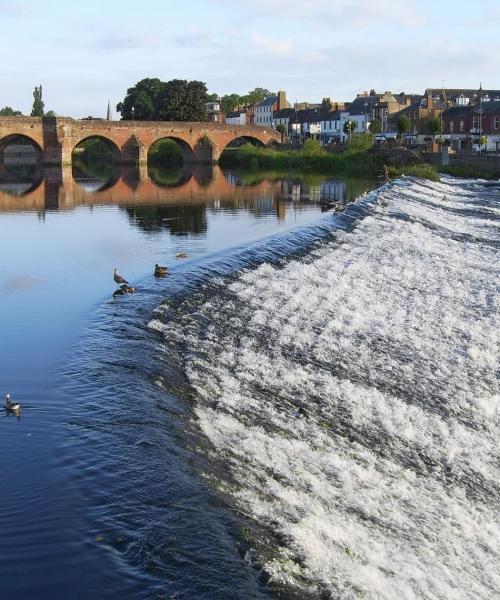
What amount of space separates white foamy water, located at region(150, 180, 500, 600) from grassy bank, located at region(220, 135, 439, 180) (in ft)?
161

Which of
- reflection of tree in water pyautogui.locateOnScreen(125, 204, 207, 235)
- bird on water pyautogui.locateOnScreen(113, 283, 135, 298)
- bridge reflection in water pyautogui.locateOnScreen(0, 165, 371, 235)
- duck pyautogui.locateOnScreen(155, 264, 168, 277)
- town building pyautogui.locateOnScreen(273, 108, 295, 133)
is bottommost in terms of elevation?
bird on water pyautogui.locateOnScreen(113, 283, 135, 298)

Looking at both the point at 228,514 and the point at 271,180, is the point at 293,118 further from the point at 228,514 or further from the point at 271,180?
the point at 228,514

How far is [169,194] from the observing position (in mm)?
49250

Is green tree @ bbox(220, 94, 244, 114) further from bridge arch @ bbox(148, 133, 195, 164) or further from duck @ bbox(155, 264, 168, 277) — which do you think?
duck @ bbox(155, 264, 168, 277)

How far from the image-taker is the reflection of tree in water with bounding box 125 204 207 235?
31531 mm

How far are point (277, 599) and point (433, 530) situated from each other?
278 centimetres

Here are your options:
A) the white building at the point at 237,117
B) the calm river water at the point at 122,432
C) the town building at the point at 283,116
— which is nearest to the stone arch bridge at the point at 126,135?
the town building at the point at 283,116

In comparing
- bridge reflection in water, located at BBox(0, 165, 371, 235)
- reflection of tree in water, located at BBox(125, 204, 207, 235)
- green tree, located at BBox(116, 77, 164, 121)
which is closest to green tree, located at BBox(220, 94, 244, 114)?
green tree, located at BBox(116, 77, 164, 121)

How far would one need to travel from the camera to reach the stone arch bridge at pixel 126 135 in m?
82.9

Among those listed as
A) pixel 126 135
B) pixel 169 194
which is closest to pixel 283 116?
pixel 126 135

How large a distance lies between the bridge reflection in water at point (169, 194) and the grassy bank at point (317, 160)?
10.7m

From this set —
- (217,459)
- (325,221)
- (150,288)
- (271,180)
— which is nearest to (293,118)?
(271,180)

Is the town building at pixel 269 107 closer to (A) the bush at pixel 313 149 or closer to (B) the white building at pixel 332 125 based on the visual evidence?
(B) the white building at pixel 332 125

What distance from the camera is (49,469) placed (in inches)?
358
